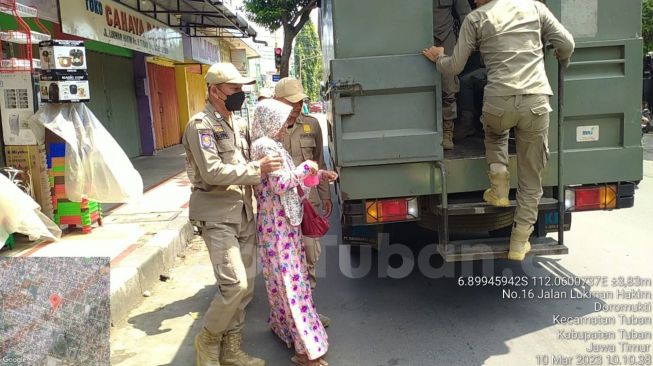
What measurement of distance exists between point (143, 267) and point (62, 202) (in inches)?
72.7

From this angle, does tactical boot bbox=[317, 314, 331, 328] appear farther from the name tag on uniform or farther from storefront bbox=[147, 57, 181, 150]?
storefront bbox=[147, 57, 181, 150]

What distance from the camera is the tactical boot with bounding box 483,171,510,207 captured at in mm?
3639

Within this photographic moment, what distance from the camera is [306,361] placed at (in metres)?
3.39

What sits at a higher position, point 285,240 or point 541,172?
point 541,172

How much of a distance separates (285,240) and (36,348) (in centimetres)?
145

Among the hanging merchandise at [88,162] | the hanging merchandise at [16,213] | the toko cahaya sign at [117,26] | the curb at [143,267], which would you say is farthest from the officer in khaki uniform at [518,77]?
the toko cahaya sign at [117,26]

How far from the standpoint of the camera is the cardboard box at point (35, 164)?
19.2 ft

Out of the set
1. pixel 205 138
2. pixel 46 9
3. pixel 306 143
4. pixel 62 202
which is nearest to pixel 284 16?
pixel 46 9

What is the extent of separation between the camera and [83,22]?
8.12 metres

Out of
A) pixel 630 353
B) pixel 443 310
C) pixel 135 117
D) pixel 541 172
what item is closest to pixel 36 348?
pixel 443 310

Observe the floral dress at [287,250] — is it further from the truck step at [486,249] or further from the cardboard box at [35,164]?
the cardboard box at [35,164]

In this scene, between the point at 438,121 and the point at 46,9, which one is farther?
the point at 46,9

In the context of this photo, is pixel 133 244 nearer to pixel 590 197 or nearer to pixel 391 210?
pixel 391 210

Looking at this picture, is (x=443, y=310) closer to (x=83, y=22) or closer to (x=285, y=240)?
(x=285, y=240)
